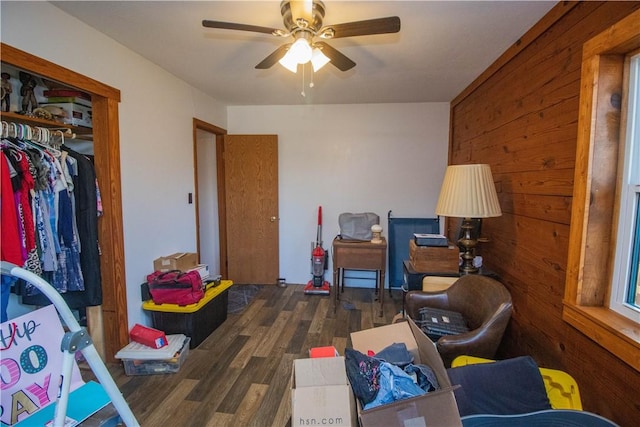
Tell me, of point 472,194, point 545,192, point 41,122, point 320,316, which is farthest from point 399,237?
point 41,122

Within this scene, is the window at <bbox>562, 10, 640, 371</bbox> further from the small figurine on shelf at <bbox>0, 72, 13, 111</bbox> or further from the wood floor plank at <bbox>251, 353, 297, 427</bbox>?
the small figurine on shelf at <bbox>0, 72, 13, 111</bbox>

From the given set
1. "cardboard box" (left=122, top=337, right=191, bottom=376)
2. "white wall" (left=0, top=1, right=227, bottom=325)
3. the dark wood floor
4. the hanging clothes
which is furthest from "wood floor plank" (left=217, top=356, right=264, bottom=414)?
the hanging clothes

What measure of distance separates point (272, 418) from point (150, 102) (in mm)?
2532

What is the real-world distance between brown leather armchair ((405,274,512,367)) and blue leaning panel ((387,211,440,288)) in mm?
1685

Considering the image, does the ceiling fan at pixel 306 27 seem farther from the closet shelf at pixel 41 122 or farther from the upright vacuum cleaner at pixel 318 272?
the upright vacuum cleaner at pixel 318 272

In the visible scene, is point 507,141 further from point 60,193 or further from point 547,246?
point 60,193

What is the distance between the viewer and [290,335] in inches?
110

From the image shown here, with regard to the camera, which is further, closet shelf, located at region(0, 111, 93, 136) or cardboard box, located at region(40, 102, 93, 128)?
cardboard box, located at region(40, 102, 93, 128)

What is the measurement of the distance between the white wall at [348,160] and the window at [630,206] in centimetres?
255

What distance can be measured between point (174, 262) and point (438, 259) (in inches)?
86.7

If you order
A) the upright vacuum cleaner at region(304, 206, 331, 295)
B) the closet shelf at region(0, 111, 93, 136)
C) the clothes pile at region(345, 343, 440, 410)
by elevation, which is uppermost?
the closet shelf at region(0, 111, 93, 136)

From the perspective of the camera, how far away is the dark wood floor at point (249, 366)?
1.85 metres

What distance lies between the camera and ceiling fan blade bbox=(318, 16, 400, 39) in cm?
146

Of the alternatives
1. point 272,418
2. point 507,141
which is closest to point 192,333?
point 272,418
